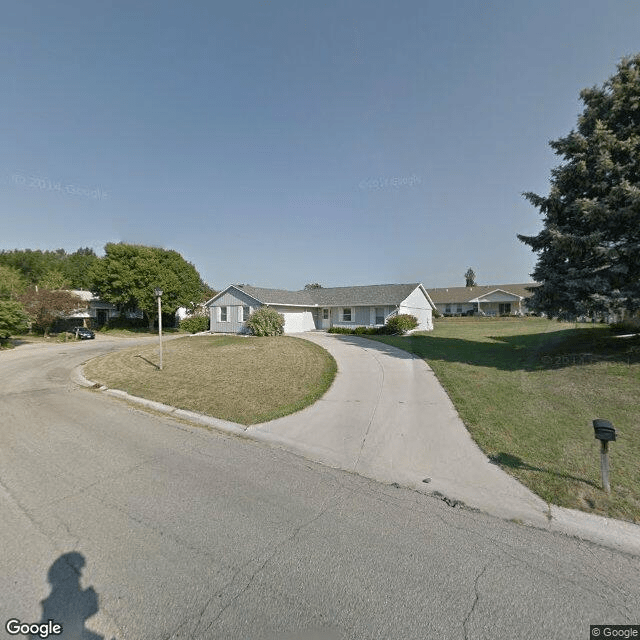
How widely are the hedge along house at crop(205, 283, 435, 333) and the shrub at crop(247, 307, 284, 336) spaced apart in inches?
85.6

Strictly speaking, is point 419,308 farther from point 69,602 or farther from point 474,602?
point 69,602

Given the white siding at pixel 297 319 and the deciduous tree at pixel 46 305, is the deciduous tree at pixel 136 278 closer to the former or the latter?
the deciduous tree at pixel 46 305

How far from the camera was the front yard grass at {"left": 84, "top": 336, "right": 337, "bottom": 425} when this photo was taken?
295 inches

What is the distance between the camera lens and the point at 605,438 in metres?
3.55

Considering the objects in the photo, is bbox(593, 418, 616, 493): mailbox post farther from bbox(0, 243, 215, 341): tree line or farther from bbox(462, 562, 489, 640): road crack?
bbox(0, 243, 215, 341): tree line

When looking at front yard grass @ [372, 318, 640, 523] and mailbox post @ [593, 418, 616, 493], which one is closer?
mailbox post @ [593, 418, 616, 493]

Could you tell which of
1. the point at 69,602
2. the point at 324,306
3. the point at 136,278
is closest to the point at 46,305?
the point at 136,278

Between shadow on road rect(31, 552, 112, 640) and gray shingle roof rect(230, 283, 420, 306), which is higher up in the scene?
gray shingle roof rect(230, 283, 420, 306)

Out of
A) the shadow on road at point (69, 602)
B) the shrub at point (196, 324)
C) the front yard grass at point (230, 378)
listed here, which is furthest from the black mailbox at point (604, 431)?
the shrub at point (196, 324)

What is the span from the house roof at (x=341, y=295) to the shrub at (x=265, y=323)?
7.24ft

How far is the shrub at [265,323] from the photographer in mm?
22250

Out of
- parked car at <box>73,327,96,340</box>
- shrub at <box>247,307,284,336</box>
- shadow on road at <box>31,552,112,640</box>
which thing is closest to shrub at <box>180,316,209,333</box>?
parked car at <box>73,327,96,340</box>

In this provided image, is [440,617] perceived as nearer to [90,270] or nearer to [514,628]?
[514,628]

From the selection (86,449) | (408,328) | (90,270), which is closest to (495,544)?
(86,449)
